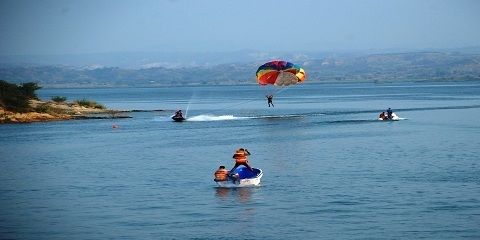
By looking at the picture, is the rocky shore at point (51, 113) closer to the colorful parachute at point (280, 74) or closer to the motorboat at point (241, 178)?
the colorful parachute at point (280, 74)

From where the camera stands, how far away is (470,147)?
57.8 meters

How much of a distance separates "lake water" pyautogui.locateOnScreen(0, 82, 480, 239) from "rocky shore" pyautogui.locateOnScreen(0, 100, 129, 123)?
18.8 m

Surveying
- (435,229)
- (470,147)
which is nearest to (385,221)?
(435,229)

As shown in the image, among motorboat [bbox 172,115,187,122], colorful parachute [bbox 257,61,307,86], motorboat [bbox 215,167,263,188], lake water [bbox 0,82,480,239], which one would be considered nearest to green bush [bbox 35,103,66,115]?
motorboat [bbox 172,115,187,122]

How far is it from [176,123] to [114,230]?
61665mm

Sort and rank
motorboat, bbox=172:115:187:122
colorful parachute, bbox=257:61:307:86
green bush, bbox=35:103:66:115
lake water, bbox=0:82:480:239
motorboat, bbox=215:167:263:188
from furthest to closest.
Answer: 1. green bush, bbox=35:103:66:115
2. motorboat, bbox=172:115:187:122
3. colorful parachute, bbox=257:61:307:86
4. motorboat, bbox=215:167:263:188
5. lake water, bbox=0:82:480:239

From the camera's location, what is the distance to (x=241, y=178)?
41.0 m

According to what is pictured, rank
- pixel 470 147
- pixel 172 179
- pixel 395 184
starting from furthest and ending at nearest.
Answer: pixel 470 147 < pixel 172 179 < pixel 395 184

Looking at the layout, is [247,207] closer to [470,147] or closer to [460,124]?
[470,147]

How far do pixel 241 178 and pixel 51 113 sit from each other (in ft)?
209

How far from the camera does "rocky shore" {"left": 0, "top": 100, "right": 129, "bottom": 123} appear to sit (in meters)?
96.7

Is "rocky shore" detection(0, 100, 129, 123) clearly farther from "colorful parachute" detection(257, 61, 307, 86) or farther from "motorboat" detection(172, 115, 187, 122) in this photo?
"colorful parachute" detection(257, 61, 307, 86)

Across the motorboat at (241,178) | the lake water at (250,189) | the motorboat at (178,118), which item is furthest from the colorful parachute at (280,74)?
the motorboat at (241,178)

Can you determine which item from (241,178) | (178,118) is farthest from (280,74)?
(241,178)
